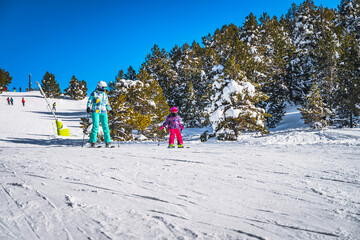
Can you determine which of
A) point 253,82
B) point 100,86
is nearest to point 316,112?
point 253,82

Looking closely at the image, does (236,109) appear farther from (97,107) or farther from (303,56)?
(303,56)

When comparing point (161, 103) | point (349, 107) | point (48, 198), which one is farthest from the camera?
point (161, 103)

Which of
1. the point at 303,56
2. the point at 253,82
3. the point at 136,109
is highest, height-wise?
the point at 303,56

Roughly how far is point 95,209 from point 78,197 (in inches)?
16.3

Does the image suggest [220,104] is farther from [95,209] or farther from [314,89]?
[95,209]

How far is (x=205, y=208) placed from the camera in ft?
7.07

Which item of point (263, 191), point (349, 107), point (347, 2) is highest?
point (347, 2)

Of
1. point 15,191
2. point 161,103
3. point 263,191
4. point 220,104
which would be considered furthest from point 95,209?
point 161,103

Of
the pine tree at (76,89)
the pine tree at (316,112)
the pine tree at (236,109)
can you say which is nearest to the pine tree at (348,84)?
the pine tree at (316,112)

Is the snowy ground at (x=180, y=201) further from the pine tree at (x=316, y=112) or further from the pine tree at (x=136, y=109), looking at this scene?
the pine tree at (x=316, y=112)

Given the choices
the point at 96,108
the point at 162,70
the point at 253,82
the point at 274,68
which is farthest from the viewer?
the point at 162,70

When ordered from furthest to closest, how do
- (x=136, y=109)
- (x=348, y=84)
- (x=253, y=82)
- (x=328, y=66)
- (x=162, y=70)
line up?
(x=162, y=70) < (x=328, y=66) < (x=348, y=84) < (x=136, y=109) < (x=253, y=82)

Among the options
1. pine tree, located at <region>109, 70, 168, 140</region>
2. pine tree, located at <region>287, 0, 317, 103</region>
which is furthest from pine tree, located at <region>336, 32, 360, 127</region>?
pine tree, located at <region>109, 70, 168, 140</region>

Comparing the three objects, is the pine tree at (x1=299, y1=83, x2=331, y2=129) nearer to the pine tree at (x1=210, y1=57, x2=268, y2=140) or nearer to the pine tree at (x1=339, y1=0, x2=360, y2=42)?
the pine tree at (x1=210, y1=57, x2=268, y2=140)
